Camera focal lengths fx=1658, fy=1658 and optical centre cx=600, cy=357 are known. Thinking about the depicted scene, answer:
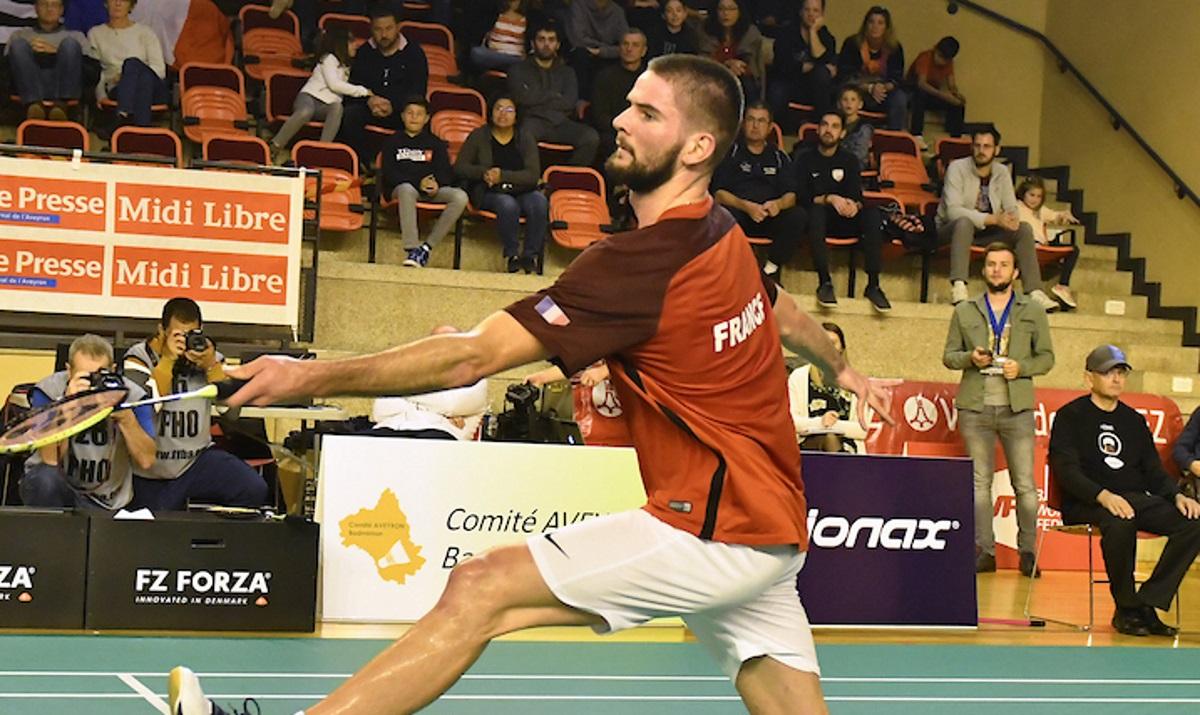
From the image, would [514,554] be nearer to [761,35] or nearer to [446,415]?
[446,415]

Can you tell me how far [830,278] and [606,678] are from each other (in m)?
7.81

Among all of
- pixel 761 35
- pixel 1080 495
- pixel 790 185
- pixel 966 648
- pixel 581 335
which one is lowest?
pixel 966 648

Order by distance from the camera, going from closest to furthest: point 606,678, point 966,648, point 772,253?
1. point 606,678
2. point 966,648
3. point 772,253

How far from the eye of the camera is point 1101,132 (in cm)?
1741

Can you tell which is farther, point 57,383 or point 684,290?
point 57,383

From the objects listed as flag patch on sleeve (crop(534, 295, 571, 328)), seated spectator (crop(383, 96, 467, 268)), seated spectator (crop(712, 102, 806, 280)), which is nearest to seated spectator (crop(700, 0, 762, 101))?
seated spectator (crop(712, 102, 806, 280))

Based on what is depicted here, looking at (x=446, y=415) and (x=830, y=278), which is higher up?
(x=830, y=278)

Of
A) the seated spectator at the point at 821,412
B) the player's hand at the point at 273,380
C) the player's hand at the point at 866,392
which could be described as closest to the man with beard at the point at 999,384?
the seated spectator at the point at 821,412

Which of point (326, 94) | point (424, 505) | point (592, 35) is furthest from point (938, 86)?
point (424, 505)

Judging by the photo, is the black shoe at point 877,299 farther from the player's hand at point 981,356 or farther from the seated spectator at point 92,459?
the seated spectator at point 92,459

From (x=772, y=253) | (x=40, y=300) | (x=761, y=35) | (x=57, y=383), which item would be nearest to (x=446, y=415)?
(x=57, y=383)

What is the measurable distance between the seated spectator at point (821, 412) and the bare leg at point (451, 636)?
7174 millimetres

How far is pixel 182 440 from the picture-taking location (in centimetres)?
843

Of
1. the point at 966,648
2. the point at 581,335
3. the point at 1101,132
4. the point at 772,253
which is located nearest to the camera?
the point at 581,335
